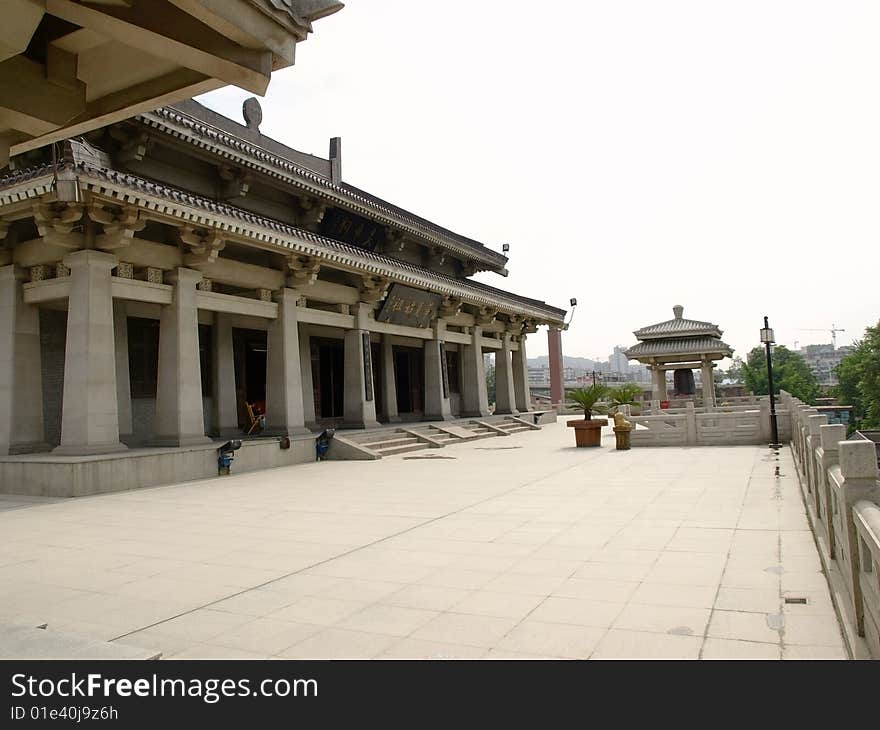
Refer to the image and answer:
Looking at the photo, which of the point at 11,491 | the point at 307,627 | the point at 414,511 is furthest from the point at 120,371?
the point at 307,627

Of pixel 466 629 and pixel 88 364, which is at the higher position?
pixel 88 364

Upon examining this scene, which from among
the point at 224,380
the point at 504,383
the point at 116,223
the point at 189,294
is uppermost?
the point at 116,223

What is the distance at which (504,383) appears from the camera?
28219 millimetres

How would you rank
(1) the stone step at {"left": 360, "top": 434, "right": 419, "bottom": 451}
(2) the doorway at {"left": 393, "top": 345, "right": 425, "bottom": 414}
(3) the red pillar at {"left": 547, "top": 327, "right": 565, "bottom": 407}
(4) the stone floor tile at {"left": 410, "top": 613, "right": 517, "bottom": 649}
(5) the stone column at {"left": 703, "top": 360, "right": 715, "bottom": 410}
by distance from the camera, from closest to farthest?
(4) the stone floor tile at {"left": 410, "top": 613, "right": 517, "bottom": 649} → (1) the stone step at {"left": 360, "top": 434, "right": 419, "bottom": 451} → (2) the doorway at {"left": 393, "top": 345, "right": 425, "bottom": 414} → (5) the stone column at {"left": 703, "top": 360, "right": 715, "bottom": 410} → (3) the red pillar at {"left": 547, "top": 327, "right": 565, "bottom": 407}

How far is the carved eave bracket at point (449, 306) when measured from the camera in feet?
73.4

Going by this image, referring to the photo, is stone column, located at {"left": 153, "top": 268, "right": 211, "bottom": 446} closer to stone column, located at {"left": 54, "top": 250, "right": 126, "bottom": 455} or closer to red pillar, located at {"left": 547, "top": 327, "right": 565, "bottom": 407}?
stone column, located at {"left": 54, "top": 250, "right": 126, "bottom": 455}

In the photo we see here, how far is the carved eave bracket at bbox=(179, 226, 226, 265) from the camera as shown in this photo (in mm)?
12599

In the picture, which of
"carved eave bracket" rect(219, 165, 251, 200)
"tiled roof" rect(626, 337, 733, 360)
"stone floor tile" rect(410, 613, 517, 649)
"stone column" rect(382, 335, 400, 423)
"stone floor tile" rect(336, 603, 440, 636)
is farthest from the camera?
"tiled roof" rect(626, 337, 733, 360)

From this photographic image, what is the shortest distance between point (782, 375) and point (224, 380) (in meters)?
76.3

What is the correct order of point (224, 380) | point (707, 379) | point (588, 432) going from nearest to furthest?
point (224, 380)
point (588, 432)
point (707, 379)

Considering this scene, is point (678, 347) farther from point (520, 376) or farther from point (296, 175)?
point (296, 175)

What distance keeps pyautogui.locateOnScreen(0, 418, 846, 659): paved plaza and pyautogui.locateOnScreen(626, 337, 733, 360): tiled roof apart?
24.8 m

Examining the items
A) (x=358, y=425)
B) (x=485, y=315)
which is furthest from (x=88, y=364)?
(x=485, y=315)

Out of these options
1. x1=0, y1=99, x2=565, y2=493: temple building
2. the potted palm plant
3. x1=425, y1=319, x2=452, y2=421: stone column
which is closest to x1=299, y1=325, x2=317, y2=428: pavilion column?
x1=0, y1=99, x2=565, y2=493: temple building
